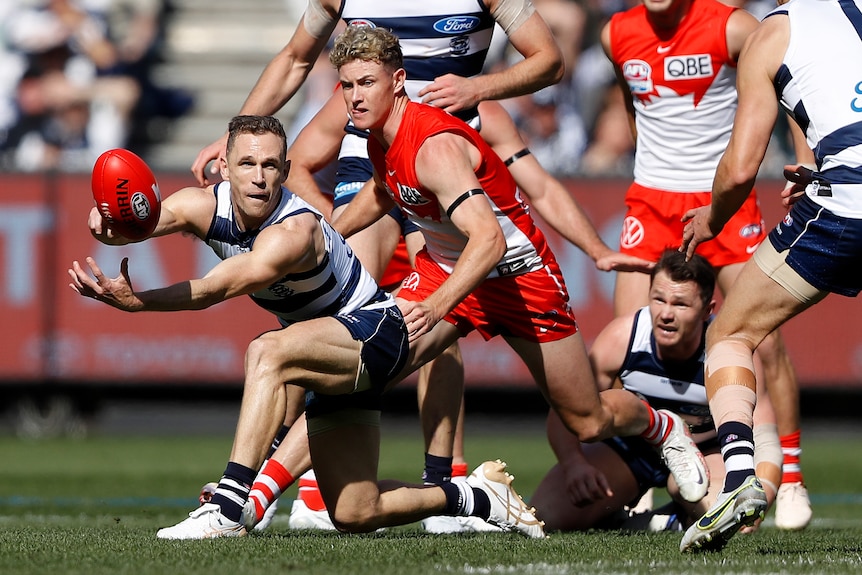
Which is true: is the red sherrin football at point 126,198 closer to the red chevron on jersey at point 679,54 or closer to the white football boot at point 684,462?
the white football boot at point 684,462

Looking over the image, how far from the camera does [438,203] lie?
19.0 feet

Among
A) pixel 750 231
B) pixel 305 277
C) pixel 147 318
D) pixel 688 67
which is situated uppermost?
pixel 688 67

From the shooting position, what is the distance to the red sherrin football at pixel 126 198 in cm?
540

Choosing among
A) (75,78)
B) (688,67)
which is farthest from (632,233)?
(75,78)

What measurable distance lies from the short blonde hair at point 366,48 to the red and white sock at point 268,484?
6.10ft

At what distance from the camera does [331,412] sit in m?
5.74

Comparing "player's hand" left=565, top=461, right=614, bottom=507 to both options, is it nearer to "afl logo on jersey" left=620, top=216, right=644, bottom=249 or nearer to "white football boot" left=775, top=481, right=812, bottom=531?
"white football boot" left=775, top=481, right=812, bottom=531

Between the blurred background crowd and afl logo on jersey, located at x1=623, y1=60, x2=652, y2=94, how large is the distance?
5.69 meters

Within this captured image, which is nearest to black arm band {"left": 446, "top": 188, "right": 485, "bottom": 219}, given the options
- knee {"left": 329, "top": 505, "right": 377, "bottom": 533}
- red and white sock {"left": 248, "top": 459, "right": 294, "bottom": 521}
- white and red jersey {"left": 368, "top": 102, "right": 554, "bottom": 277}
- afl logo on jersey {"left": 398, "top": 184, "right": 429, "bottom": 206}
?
white and red jersey {"left": 368, "top": 102, "right": 554, "bottom": 277}

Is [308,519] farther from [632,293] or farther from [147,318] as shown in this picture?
[147,318]

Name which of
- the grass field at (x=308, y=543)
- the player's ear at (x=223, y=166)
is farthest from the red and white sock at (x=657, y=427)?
the player's ear at (x=223, y=166)

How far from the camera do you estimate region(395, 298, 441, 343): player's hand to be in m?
5.24

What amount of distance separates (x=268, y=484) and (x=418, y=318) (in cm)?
125

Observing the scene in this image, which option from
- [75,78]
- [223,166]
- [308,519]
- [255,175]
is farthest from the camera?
[75,78]
